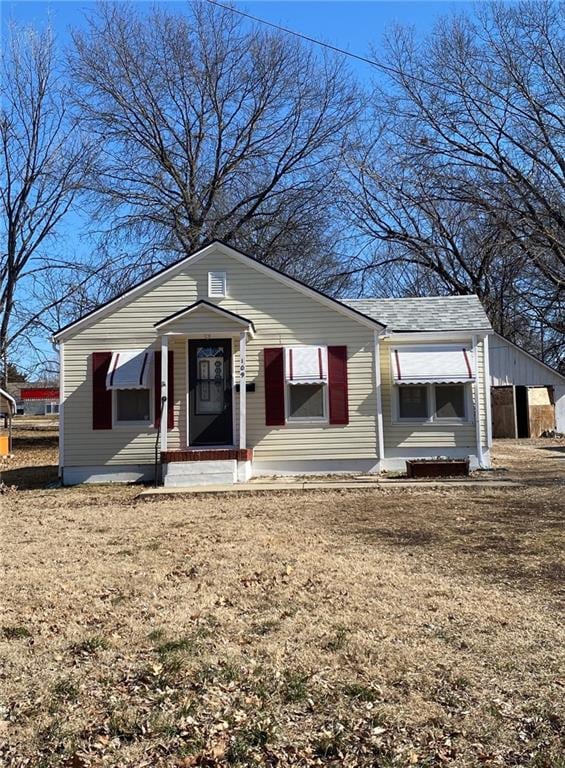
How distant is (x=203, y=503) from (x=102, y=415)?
4301mm

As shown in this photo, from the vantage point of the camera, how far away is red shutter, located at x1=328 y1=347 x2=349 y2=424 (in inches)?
540

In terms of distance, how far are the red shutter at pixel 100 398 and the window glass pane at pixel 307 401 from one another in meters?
3.83

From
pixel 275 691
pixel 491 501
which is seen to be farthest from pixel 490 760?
pixel 491 501

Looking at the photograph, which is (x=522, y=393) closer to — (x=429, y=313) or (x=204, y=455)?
(x=429, y=313)

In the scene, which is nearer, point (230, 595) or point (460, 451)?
point (230, 595)

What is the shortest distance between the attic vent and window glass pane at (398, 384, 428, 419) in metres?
4.41

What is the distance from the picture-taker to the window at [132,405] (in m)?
13.8

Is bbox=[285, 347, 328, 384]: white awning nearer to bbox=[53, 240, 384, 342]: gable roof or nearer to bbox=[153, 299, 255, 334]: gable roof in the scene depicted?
bbox=[53, 240, 384, 342]: gable roof

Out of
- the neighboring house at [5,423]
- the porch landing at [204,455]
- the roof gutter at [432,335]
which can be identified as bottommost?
the porch landing at [204,455]

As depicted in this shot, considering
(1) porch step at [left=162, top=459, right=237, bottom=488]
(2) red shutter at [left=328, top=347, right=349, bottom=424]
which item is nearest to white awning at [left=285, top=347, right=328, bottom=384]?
(2) red shutter at [left=328, top=347, right=349, bottom=424]

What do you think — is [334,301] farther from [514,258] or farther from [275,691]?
[514,258]

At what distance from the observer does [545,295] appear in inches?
1051

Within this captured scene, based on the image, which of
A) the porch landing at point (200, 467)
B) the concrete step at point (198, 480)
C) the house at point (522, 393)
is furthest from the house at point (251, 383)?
the house at point (522, 393)

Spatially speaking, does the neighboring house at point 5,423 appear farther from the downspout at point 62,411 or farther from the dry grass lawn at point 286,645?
the dry grass lawn at point 286,645
